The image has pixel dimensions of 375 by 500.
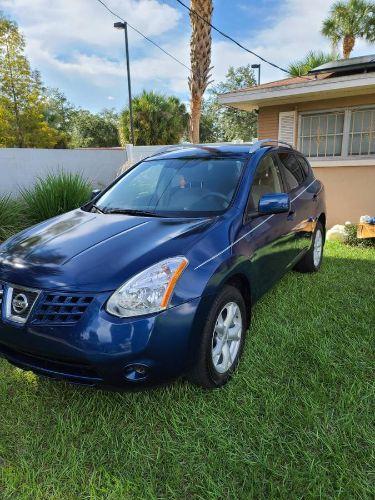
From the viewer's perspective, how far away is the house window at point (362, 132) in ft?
26.1

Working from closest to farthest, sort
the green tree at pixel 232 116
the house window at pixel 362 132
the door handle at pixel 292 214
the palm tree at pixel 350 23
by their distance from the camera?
the door handle at pixel 292 214
the house window at pixel 362 132
the palm tree at pixel 350 23
the green tree at pixel 232 116

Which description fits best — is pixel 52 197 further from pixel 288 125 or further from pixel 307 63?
pixel 307 63

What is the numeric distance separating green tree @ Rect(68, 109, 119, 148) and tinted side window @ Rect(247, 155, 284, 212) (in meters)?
40.0

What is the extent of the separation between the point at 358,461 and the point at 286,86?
7675mm

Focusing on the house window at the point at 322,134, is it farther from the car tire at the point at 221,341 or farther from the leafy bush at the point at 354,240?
the car tire at the point at 221,341

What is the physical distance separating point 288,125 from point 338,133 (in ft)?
3.68

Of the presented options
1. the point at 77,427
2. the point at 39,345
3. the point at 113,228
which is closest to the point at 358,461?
the point at 77,427

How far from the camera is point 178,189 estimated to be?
3.34m

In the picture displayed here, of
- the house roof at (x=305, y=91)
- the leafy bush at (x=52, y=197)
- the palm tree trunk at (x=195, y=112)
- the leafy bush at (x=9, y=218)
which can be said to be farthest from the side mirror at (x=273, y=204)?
the palm tree trunk at (x=195, y=112)

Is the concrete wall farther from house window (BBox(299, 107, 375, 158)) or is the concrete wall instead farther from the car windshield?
the car windshield

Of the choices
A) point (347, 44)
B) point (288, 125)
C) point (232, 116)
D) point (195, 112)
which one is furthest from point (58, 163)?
point (232, 116)

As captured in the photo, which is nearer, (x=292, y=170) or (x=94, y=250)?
(x=94, y=250)

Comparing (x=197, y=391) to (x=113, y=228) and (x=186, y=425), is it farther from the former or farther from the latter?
(x=113, y=228)

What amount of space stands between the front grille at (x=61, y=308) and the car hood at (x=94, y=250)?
6 cm
